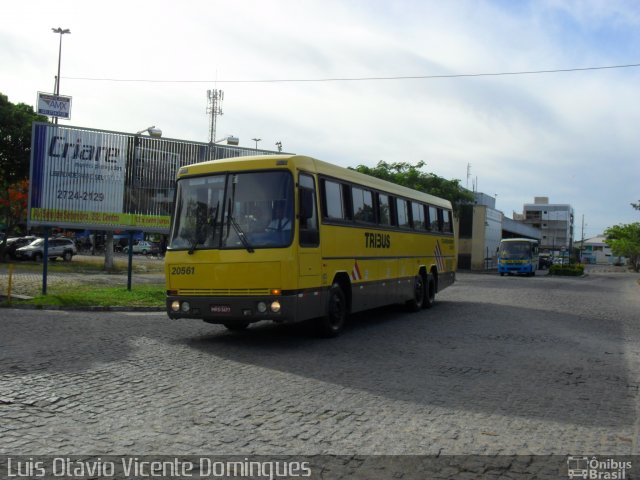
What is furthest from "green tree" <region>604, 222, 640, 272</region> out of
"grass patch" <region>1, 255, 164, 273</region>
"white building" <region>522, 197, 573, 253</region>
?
"grass patch" <region>1, 255, 164, 273</region>

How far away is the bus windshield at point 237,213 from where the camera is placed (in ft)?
31.8

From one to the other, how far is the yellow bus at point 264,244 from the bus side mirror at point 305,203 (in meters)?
0.02

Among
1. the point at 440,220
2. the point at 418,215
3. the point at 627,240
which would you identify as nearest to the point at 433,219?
the point at 440,220

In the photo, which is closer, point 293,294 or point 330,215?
point 293,294

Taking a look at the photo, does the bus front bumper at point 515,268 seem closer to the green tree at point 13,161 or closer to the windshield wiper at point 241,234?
the green tree at point 13,161

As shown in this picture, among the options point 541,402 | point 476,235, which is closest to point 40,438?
point 541,402

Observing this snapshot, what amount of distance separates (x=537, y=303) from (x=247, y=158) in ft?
40.6

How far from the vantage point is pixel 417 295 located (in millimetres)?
A: 16203

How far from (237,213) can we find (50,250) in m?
32.7

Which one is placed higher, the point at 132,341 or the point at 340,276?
the point at 340,276

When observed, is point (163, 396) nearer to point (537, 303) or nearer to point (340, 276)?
point (340, 276)

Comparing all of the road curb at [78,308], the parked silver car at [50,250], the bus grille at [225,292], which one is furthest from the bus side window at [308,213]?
the parked silver car at [50,250]

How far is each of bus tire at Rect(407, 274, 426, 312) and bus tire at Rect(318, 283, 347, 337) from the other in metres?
4.78

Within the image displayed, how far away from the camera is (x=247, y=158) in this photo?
10242 millimetres
